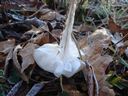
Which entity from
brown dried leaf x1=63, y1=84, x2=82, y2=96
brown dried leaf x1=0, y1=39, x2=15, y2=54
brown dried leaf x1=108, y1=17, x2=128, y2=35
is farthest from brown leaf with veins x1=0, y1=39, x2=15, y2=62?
brown dried leaf x1=108, y1=17, x2=128, y2=35

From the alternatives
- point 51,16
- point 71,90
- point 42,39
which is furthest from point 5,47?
point 51,16

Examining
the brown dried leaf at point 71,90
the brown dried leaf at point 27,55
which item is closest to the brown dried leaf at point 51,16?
the brown dried leaf at point 27,55

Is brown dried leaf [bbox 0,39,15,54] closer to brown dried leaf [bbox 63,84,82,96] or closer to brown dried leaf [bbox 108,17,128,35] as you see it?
brown dried leaf [bbox 63,84,82,96]

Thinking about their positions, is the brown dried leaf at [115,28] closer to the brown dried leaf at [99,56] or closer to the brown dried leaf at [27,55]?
the brown dried leaf at [99,56]

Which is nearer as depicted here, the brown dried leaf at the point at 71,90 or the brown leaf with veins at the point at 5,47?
the brown dried leaf at the point at 71,90

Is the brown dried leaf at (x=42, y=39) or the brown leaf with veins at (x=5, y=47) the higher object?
the brown dried leaf at (x=42, y=39)

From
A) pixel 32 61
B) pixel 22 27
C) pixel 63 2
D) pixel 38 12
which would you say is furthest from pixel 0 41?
pixel 63 2

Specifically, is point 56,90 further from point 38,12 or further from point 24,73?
point 38,12

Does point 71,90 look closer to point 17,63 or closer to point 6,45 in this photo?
point 17,63

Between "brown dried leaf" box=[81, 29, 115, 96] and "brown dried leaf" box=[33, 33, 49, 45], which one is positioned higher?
"brown dried leaf" box=[33, 33, 49, 45]
